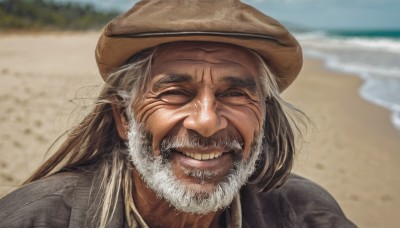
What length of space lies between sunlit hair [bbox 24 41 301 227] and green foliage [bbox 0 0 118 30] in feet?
135

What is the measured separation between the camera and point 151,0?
1.97 meters

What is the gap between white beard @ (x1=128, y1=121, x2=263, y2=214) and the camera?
1.97 metres

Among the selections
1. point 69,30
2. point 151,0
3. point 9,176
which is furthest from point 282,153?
point 69,30

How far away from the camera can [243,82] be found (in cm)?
205

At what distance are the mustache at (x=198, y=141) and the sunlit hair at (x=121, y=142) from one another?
264mm

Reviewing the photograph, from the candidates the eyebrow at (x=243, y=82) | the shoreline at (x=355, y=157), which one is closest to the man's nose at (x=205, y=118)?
the eyebrow at (x=243, y=82)

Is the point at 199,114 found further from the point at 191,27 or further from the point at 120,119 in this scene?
Answer: the point at 120,119

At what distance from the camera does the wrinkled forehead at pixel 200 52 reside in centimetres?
199

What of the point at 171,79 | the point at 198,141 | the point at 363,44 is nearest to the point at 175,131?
the point at 198,141

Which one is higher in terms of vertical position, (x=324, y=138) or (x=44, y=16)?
(x=324, y=138)

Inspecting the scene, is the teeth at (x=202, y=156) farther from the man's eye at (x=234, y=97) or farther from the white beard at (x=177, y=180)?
the man's eye at (x=234, y=97)

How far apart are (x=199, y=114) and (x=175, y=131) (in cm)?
12

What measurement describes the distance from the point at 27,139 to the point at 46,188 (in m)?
4.91

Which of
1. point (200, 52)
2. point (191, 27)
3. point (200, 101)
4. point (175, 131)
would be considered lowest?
point (175, 131)
